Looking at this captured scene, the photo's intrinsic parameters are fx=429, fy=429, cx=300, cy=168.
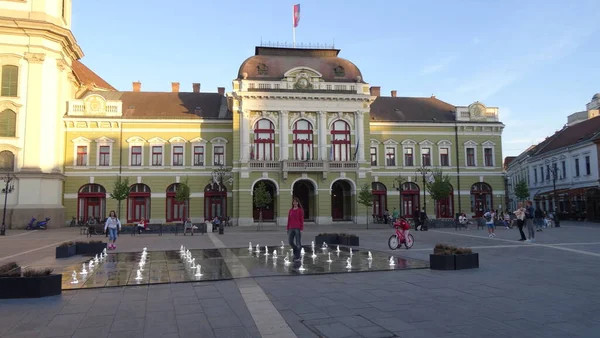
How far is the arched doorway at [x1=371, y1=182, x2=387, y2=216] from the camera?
4791cm

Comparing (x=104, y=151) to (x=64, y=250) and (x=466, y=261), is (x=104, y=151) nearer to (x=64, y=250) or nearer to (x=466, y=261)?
(x=64, y=250)

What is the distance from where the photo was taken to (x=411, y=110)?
51875mm

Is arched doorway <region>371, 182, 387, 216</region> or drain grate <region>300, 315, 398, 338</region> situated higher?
arched doorway <region>371, 182, 387, 216</region>

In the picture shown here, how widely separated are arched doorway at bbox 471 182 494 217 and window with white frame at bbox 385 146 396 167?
31.7 ft

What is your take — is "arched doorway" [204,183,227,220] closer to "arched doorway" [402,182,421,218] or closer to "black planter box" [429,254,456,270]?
"arched doorway" [402,182,421,218]

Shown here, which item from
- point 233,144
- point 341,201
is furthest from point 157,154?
point 341,201

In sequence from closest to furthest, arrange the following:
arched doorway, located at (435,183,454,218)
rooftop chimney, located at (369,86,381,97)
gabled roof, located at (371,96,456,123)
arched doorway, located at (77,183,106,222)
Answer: arched doorway, located at (77,183,106,222), arched doorway, located at (435,183,454,218), gabled roof, located at (371,96,456,123), rooftop chimney, located at (369,86,381,97)

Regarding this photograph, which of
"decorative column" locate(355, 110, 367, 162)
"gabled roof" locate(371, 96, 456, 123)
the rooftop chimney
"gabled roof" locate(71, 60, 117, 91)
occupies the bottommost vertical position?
"decorative column" locate(355, 110, 367, 162)

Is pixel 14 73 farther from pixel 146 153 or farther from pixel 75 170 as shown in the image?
pixel 146 153

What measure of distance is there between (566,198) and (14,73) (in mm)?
60651

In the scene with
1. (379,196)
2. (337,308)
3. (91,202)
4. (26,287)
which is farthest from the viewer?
(379,196)

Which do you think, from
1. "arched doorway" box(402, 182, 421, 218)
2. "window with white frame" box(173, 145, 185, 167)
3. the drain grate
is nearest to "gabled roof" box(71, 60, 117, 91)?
"window with white frame" box(173, 145, 185, 167)

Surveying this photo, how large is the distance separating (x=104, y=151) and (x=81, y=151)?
2.25 metres

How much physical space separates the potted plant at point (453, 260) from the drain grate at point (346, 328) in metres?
5.73
